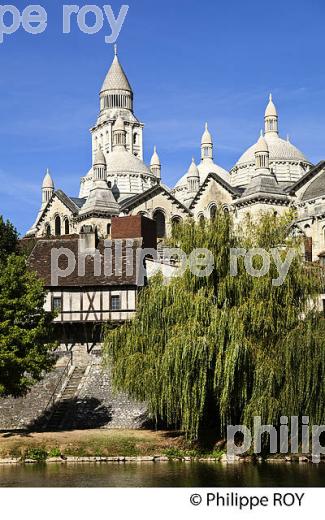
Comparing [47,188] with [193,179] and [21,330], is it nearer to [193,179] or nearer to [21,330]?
[193,179]

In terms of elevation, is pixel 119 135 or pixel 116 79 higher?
pixel 116 79

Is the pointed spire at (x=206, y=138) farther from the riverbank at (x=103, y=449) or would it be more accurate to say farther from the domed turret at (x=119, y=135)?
the riverbank at (x=103, y=449)

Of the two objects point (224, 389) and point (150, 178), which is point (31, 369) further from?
point (150, 178)

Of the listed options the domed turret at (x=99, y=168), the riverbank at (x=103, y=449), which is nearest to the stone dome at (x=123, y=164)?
the domed turret at (x=99, y=168)

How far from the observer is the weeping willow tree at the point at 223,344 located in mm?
38562

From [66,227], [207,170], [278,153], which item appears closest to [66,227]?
→ [66,227]

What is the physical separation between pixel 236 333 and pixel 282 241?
1197cm

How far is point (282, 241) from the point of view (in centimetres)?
5056

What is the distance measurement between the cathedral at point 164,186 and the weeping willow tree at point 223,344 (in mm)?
35721

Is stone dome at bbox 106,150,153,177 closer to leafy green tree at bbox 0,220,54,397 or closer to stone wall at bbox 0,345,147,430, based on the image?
stone wall at bbox 0,345,147,430

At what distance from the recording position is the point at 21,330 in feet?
145

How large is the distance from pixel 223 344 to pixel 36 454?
8500mm

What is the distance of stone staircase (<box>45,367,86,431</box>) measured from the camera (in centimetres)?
4672

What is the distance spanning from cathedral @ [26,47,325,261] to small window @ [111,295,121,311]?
26.0 m
